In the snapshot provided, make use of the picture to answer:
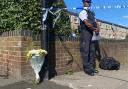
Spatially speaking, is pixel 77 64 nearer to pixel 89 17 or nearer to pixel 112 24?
pixel 89 17

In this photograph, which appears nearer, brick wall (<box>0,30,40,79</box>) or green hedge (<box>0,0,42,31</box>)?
brick wall (<box>0,30,40,79</box>)

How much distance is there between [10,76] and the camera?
9.00 meters

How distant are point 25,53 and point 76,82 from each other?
131 cm

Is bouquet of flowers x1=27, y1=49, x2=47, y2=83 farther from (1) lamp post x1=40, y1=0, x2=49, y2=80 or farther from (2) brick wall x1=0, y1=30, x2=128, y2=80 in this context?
(2) brick wall x1=0, y1=30, x2=128, y2=80

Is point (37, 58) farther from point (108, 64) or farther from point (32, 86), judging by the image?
point (108, 64)

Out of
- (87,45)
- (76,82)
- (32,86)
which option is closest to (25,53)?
(32,86)

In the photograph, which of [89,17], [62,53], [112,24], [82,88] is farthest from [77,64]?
[112,24]

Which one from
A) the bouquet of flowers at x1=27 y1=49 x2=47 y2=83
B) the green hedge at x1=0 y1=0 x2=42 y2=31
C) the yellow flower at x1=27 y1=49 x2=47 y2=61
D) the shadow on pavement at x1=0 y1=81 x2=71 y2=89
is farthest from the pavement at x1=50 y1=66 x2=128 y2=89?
the green hedge at x1=0 y1=0 x2=42 y2=31

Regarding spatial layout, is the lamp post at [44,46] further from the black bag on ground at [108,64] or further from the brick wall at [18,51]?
the black bag on ground at [108,64]

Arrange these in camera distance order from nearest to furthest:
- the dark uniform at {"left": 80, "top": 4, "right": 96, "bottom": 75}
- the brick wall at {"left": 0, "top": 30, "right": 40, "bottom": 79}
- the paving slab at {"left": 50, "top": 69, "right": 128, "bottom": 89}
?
the paving slab at {"left": 50, "top": 69, "right": 128, "bottom": 89}
the brick wall at {"left": 0, "top": 30, "right": 40, "bottom": 79}
the dark uniform at {"left": 80, "top": 4, "right": 96, "bottom": 75}

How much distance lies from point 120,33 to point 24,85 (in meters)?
7.89

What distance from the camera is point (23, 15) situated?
29.7 ft

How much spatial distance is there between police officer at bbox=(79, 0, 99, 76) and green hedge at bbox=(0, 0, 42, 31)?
1044mm

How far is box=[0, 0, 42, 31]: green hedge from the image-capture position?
9.02 m
